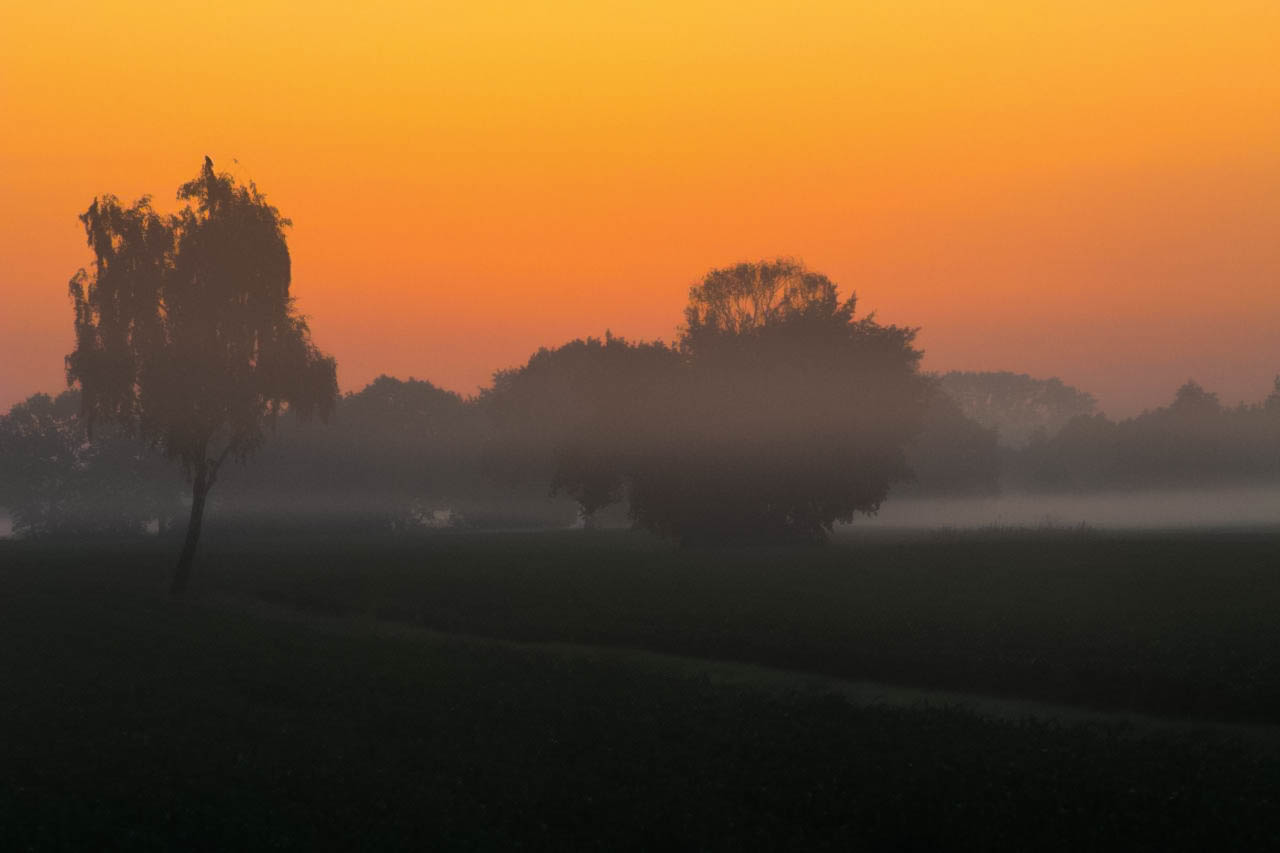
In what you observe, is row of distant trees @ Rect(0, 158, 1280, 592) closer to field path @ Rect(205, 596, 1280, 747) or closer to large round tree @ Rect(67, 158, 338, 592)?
large round tree @ Rect(67, 158, 338, 592)

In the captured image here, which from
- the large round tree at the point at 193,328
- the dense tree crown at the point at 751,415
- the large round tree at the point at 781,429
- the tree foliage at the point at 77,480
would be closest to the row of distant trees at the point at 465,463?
the tree foliage at the point at 77,480

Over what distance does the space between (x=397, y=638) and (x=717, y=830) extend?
22.8 metres

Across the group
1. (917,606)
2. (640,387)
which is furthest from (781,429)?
(917,606)

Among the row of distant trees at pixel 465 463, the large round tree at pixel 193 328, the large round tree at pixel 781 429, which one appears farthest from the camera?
the row of distant trees at pixel 465 463

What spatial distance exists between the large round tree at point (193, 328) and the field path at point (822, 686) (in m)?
15.2

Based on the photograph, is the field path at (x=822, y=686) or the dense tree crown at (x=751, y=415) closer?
the field path at (x=822, y=686)

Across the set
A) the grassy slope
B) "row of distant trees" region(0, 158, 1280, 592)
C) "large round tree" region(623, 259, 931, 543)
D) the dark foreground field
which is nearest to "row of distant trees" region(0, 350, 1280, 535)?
"row of distant trees" region(0, 158, 1280, 592)

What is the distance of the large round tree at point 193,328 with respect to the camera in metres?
52.7

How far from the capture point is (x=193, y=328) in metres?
53.4

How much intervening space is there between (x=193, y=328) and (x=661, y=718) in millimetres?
39355

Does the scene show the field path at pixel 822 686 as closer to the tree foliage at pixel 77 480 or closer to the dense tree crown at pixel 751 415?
the dense tree crown at pixel 751 415

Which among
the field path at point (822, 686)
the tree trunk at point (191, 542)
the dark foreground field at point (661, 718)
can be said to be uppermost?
the tree trunk at point (191, 542)

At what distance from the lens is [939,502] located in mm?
129375

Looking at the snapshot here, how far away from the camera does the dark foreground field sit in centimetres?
1563
